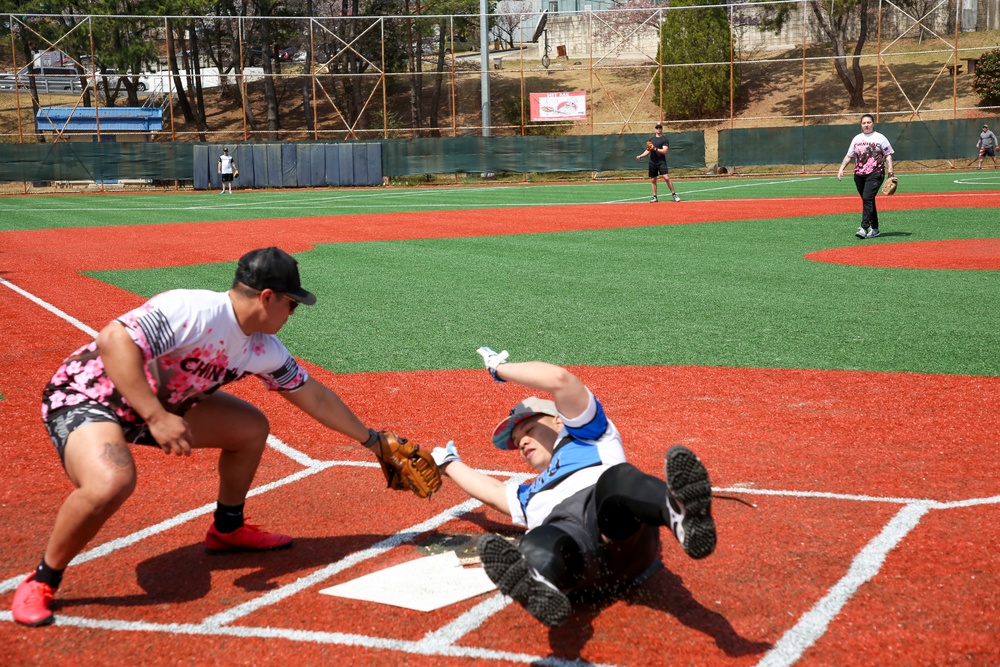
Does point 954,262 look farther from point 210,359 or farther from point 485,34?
point 485,34

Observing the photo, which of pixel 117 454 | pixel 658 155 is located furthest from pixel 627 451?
pixel 658 155

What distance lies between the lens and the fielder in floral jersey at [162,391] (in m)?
3.82

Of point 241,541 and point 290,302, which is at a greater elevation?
point 290,302

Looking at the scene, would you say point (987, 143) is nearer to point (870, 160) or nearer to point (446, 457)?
point (870, 160)

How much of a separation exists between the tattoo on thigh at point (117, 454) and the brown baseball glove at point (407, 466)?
3.94 ft

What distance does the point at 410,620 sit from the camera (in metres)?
3.96

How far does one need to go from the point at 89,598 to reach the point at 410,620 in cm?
142

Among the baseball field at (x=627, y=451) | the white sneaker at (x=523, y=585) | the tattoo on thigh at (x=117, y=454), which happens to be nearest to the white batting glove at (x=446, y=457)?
the baseball field at (x=627, y=451)

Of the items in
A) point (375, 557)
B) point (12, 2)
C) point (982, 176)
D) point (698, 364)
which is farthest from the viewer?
point (12, 2)

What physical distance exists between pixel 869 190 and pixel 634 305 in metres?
7.37

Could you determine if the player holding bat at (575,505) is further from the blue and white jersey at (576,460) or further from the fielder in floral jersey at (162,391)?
the fielder in floral jersey at (162,391)

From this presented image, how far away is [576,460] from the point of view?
14.0 feet

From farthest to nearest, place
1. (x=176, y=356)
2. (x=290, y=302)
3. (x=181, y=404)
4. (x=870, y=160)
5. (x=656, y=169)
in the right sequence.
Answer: (x=656, y=169), (x=870, y=160), (x=181, y=404), (x=290, y=302), (x=176, y=356)

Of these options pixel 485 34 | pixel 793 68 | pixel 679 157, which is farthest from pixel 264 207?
pixel 793 68
